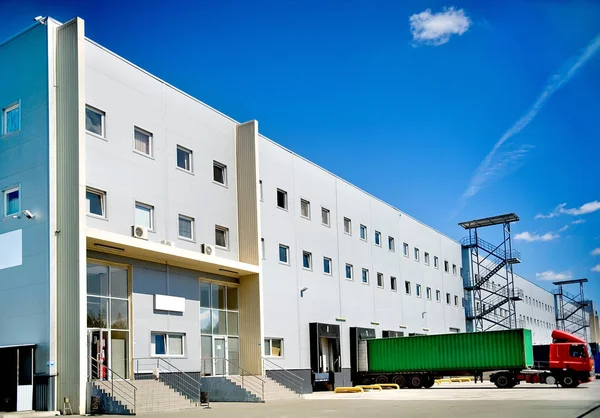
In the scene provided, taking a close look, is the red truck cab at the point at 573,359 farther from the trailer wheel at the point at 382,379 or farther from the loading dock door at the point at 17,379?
the loading dock door at the point at 17,379

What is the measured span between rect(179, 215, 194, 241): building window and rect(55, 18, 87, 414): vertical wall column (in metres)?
6.60

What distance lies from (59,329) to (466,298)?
5257 centimetres

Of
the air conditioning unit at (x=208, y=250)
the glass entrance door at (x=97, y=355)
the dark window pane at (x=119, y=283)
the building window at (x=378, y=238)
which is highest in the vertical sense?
the building window at (x=378, y=238)

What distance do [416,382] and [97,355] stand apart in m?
23.2

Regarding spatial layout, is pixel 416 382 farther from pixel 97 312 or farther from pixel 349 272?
pixel 97 312

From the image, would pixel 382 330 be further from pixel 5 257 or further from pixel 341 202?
pixel 5 257

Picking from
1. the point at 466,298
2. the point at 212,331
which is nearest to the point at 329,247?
the point at 212,331

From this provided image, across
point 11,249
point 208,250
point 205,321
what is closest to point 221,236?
point 208,250

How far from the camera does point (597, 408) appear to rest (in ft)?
71.9

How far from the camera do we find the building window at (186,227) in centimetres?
3008

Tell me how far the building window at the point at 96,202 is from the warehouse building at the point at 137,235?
0.18ft

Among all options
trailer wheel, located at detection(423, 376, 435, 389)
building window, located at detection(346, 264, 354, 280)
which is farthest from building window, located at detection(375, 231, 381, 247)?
trailer wheel, located at detection(423, 376, 435, 389)

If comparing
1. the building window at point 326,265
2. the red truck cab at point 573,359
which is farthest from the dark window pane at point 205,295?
the red truck cab at point 573,359

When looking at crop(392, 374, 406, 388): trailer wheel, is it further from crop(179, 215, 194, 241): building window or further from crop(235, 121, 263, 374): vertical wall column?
crop(179, 215, 194, 241): building window
